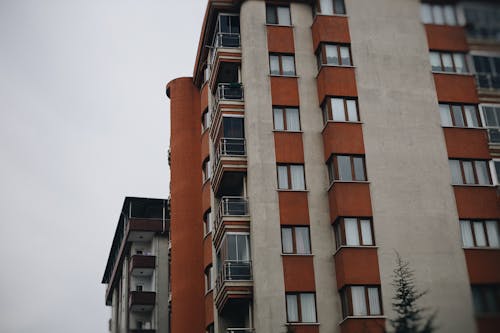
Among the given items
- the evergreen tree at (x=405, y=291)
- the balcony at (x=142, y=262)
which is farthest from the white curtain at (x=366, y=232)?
the balcony at (x=142, y=262)

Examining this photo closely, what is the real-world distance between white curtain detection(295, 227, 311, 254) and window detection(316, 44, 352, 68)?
10.9m

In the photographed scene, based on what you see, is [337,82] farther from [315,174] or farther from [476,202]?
[476,202]

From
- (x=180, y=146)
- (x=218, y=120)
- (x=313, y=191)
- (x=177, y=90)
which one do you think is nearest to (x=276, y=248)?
(x=313, y=191)

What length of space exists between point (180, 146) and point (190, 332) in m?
14.4

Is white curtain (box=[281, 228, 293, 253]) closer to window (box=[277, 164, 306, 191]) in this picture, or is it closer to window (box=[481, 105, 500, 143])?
window (box=[277, 164, 306, 191])

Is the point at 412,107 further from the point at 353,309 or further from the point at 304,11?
the point at 353,309

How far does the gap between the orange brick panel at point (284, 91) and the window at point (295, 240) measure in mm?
8131

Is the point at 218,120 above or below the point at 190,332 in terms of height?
above

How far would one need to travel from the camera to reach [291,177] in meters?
41.5

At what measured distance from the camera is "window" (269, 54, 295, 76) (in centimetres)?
4441

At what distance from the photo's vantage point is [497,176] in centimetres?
4222

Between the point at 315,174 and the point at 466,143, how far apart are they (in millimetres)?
9436

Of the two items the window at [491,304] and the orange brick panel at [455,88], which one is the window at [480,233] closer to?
the orange brick panel at [455,88]

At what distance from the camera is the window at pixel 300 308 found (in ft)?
124
